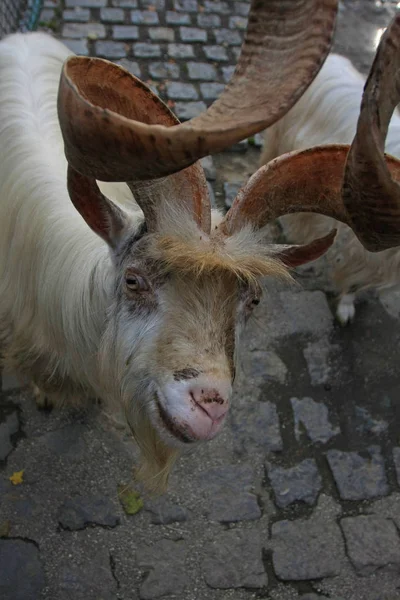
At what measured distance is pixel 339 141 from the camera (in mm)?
4742

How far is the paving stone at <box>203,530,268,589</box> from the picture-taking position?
12.2ft

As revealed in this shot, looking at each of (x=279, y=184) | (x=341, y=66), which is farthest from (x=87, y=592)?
(x=341, y=66)

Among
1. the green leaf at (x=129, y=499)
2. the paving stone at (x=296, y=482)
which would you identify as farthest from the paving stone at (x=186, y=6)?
the green leaf at (x=129, y=499)

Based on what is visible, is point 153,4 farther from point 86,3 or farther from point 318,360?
point 318,360

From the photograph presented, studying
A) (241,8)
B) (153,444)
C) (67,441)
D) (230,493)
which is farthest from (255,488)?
(241,8)

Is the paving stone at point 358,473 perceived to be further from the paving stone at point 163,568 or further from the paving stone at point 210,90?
the paving stone at point 210,90

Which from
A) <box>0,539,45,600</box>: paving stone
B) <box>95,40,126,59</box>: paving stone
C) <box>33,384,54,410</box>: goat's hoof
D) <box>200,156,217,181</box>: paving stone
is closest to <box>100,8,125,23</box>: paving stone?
<box>95,40,126,59</box>: paving stone

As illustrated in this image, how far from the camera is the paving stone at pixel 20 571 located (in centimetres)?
349

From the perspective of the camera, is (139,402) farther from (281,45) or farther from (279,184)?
(281,45)

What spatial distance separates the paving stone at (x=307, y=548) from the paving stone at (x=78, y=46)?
5331 mm

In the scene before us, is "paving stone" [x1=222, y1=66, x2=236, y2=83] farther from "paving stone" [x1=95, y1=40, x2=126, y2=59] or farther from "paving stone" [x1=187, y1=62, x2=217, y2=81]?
"paving stone" [x1=95, y1=40, x2=126, y2=59]

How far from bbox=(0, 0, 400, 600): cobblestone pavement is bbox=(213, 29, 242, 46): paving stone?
11.9ft

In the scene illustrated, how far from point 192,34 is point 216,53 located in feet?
1.49

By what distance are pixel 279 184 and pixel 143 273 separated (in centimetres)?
75
